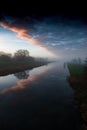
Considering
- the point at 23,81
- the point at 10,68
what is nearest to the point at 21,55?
the point at 10,68

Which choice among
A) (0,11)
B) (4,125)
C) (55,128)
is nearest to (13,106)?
(4,125)

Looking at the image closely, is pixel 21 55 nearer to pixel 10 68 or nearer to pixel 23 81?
pixel 10 68

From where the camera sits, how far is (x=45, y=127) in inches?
359

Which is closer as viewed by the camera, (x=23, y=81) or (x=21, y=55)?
(x=23, y=81)

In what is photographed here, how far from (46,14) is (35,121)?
7322 mm

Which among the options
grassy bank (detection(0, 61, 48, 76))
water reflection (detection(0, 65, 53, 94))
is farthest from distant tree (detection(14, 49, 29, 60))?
water reflection (detection(0, 65, 53, 94))

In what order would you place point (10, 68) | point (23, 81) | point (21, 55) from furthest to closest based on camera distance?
1. point (21, 55)
2. point (10, 68)
3. point (23, 81)

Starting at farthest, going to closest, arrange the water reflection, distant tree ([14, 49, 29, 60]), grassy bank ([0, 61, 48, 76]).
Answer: distant tree ([14, 49, 29, 60]) < grassy bank ([0, 61, 48, 76]) < the water reflection

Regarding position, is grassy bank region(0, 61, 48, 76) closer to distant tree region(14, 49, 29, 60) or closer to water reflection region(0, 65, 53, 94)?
water reflection region(0, 65, 53, 94)

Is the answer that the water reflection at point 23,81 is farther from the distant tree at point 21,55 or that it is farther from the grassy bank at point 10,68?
the distant tree at point 21,55

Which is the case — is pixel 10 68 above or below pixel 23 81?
above

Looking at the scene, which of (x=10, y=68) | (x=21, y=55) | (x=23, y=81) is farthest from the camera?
(x=21, y=55)

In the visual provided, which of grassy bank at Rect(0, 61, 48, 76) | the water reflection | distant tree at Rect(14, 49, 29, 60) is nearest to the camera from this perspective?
the water reflection

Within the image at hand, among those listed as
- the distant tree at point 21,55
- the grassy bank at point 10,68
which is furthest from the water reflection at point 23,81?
the distant tree at point 21,55
